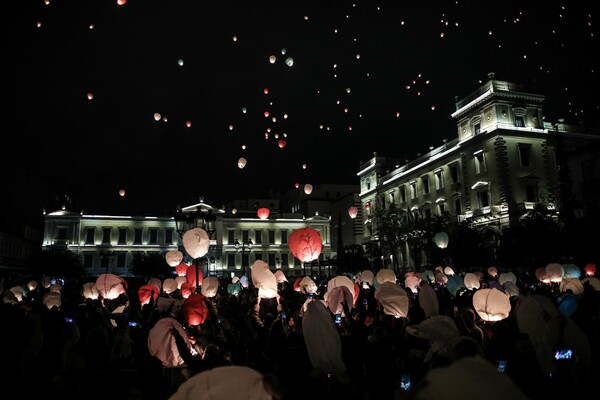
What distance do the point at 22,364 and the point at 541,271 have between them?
16.0 m

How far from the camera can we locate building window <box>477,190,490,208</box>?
39469 millimetres

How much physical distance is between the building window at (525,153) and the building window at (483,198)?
3961 millimetres

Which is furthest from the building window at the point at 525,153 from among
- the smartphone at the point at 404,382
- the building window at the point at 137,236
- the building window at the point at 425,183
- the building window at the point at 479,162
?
the building window at the point at 137,236

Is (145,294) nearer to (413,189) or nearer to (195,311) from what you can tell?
(195,311)

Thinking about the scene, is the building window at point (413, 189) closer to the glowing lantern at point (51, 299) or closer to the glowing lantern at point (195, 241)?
the glowing lantern at point (195, 241)

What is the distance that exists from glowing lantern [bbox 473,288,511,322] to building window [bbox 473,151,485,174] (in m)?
35.0

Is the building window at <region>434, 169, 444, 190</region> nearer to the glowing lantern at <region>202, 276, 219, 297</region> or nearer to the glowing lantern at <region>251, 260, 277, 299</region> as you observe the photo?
the glowing lantern at <region>202, 276, 219, 297</region>

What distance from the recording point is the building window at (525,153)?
3850cm

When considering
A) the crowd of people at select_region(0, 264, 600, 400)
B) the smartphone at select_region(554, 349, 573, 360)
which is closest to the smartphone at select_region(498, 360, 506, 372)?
the crowd of people at select_region(0, 264, 600, 400)

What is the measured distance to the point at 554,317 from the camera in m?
4.48

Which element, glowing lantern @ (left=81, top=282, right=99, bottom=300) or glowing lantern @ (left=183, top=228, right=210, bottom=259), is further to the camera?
glowing lantern @ (left=81, top=282, right=99, bottom=300)

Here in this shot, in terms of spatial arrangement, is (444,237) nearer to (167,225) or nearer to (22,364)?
(22,364)

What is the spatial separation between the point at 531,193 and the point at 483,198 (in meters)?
3.90

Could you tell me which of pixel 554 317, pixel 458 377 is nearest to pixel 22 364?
pixel 458 377
